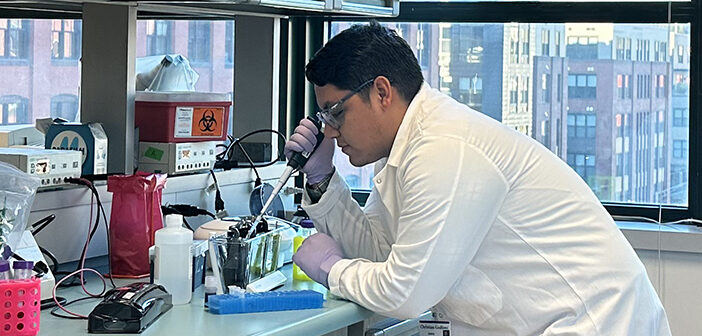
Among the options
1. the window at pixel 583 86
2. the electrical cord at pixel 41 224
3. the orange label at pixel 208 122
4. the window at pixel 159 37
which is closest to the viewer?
the electrical cord at pixel 41 224

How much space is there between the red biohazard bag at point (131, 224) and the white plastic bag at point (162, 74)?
2.40ft

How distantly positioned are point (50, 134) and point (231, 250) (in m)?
0.67

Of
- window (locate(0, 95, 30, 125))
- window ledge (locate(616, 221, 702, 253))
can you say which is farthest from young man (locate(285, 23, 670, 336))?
window (locate(0, 95, 30, 125))

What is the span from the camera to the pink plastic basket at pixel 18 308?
1582 millimetres

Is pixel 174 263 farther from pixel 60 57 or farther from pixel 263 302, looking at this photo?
pixel 60 57

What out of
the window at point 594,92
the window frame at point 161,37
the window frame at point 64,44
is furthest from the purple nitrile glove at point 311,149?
the window frame at point 64,44

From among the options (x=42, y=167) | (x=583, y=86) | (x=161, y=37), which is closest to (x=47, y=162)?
(x=42, y=167)

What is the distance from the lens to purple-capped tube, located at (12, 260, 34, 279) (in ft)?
5.41

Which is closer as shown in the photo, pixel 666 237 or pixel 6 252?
pixel 6 252

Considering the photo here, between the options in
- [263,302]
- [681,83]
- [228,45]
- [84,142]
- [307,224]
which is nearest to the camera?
[263,302]

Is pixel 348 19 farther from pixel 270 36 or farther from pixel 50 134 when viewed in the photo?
pixel 50 134

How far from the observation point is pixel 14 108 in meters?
3.78

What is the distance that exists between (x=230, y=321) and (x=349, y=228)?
45 cm

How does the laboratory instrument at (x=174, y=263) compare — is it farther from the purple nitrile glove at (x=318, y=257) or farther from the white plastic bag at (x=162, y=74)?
the white plastic bag at (x=162, y=74)
